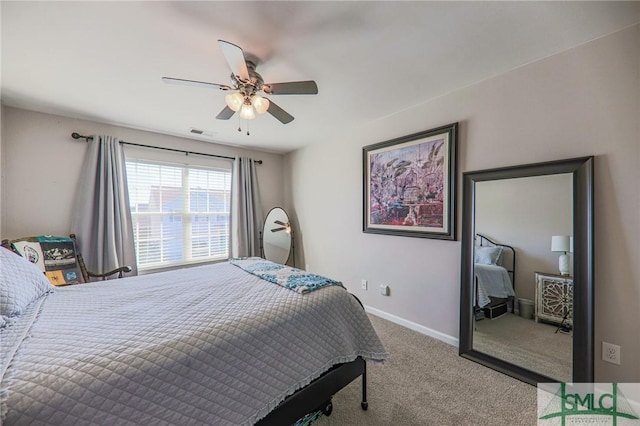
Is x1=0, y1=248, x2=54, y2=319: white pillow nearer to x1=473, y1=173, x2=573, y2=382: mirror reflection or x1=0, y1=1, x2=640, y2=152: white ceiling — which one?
x1=0, y1=1, x2=640, y2=152: white ceiling

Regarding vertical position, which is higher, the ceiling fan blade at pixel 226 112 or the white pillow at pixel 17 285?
the ceiling fan blade at pixel 226 112

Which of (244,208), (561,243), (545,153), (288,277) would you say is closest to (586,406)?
(561,243)

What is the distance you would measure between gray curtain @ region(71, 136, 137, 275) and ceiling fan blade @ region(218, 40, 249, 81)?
91.2 inches

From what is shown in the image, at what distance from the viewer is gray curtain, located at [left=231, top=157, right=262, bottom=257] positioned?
3908 mm

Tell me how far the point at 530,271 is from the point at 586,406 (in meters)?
0.86

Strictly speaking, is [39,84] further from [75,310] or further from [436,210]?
[436,210]

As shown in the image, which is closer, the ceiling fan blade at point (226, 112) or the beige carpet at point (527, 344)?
the beige carpet at point (527, 344)

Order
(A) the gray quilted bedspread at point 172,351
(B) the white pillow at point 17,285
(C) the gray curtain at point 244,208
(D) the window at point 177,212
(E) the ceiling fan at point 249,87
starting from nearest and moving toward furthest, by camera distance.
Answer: (A) the gray quilted bedspread at point 172,351, (B) the white pillow at point 17,285, (E) the ceiling fan at point 249,87, (D) the window at point 177,212, (C) the gray curtain at point 244,208

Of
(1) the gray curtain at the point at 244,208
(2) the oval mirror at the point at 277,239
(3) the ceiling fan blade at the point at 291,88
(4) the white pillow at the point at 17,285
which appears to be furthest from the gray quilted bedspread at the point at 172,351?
(2) the oval mirror at the point at 277,239

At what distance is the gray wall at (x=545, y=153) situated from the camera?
1.52 m

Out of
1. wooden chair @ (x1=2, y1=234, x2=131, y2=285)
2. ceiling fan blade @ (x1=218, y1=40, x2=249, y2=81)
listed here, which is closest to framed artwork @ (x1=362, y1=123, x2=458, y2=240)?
ceiling fan blade @ (x1=218, y1=40, x2=249, y2=81)

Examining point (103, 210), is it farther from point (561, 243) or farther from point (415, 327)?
point (561, 243)

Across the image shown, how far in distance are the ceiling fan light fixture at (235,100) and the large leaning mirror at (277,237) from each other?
2496 mm

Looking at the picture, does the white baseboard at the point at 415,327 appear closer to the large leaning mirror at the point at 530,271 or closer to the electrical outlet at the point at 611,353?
the large leaning mirror at the point at 530,271
